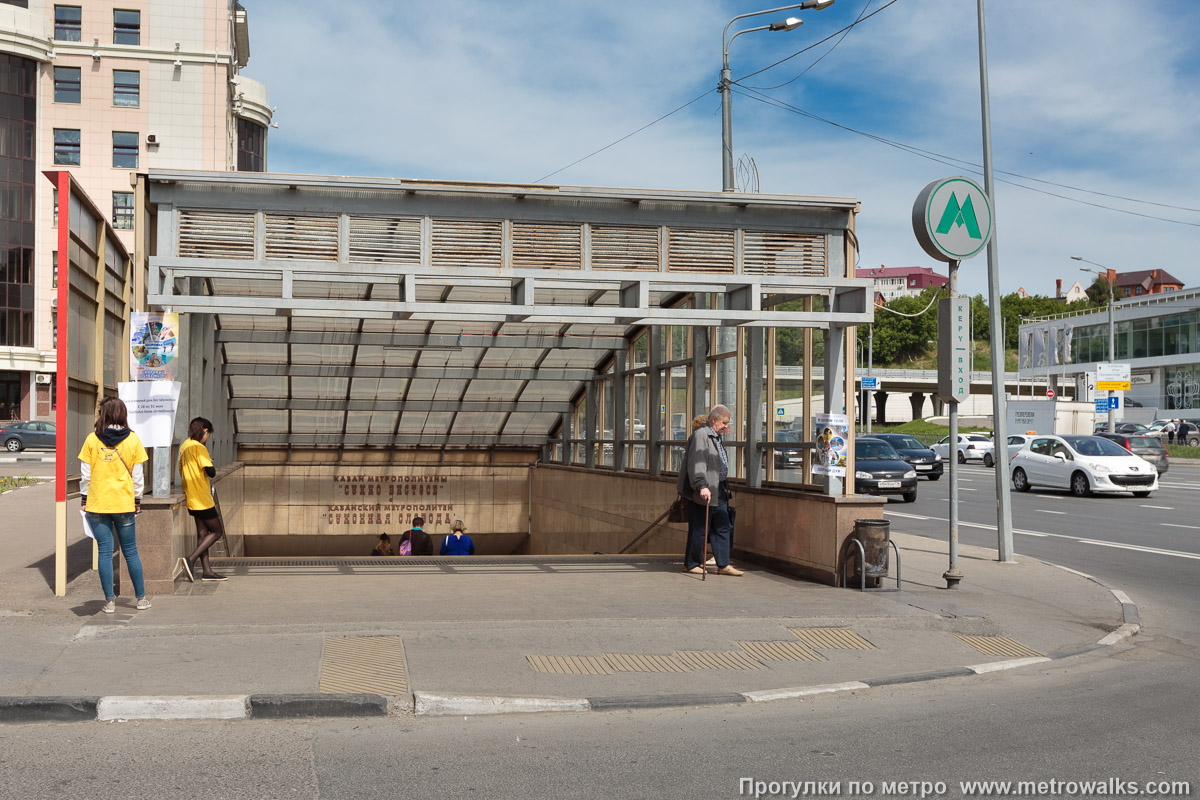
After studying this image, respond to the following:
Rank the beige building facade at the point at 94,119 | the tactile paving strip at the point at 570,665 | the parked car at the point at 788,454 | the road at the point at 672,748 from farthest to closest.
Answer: the beige building facade at the point at 94,119 → the parked car at the point at 788,454 → the tactile paving strip at the point at 570,665 → the road at the point at 672,748

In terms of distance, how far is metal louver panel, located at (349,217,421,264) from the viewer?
11125 millimetres

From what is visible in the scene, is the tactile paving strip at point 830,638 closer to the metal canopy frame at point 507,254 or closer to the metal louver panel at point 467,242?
the metal canopy frame at point 507,254

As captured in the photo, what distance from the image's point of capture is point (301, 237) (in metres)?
11.0

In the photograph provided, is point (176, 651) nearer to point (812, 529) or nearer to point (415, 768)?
point (415, 768)

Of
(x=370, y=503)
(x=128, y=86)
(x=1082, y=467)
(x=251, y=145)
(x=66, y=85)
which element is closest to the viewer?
(x=370, y=503)

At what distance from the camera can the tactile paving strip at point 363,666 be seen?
21.2 ft

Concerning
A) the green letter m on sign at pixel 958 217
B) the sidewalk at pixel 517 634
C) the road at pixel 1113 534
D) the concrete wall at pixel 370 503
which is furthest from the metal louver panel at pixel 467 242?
the concrete wall at pixel 370 503

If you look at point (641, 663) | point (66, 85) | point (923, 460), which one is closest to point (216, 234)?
point (641, 663)

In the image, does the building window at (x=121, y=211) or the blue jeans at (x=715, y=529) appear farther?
the building window at (x=121, y=211)

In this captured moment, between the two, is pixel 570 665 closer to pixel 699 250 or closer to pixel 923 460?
pixel 699 250

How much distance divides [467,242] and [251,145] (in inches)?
2090

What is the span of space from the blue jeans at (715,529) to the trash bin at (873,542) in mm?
1519

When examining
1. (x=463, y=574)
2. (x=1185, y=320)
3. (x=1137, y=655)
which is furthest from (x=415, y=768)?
(x=1185, y=320)

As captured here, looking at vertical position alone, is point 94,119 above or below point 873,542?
above
